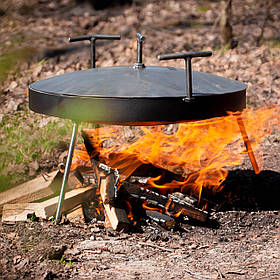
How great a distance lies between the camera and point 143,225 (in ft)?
9.09

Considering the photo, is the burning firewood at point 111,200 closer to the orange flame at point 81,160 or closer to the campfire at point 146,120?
the campfire at point 146,120

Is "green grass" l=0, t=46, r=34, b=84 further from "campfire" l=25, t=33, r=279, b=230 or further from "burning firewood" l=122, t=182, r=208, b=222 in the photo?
"burning firewood" l=122, t=182, r=208, b=222

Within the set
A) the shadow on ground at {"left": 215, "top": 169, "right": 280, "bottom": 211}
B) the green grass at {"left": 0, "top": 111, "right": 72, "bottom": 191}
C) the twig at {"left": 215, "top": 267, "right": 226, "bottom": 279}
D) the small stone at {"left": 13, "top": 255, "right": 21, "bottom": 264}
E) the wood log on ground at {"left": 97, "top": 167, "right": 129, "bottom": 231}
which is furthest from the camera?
the green grass at {"left": 0, "top": 111, "right": 72, "bottom": 191}

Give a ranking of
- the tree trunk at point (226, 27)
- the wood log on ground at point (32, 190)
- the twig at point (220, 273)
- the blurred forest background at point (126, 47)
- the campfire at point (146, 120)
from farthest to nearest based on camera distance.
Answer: the tree trunk at point (226, 27), the blurred forest background at point (126, 47), the wood log on ground at point (32, 190), the campfire at point (146, 120), the twig at point (220, 273)

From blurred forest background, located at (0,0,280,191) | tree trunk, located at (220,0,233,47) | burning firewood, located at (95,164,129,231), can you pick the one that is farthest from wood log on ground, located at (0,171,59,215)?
tree trunk, located at (220,0,233,47)

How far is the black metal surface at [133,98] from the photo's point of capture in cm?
235

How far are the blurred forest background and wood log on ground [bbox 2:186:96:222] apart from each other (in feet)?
1.40

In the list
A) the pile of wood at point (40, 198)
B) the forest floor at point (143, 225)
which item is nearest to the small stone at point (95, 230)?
the forest floor at point (143, 225)

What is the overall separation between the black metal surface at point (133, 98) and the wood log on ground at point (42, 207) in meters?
0.67

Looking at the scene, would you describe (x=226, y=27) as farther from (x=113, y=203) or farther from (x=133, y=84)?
(x=113, y=203)

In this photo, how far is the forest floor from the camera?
2150 mm

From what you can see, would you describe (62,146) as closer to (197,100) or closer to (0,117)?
(0,117)

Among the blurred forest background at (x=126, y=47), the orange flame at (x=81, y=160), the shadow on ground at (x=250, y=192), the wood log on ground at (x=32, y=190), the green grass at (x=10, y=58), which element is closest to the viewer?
the green grass at (x=10, y=58)

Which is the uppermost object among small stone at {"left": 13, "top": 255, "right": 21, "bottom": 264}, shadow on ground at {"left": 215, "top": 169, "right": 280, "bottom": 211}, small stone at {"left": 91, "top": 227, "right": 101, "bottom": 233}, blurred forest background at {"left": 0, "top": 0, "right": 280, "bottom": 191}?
blurred forest background at {"left": 0, "top": 0, "right": 280, "bottom": 191}
